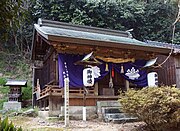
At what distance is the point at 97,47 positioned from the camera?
11.4 meters

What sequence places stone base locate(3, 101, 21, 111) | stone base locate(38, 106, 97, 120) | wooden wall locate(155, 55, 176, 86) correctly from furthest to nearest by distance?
stone base locate(3, 101, 21, 111)
wooden wall locate(155, 55, 176, 86)
stone base locate(38, 106, 97, 120)

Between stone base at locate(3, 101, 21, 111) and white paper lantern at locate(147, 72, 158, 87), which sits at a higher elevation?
white paper lantern at locate(147, 72, 158, 87)

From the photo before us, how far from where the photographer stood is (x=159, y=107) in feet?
21.8

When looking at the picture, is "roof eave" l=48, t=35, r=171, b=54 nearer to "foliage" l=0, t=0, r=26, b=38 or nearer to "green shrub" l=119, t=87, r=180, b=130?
"green shrub" l=119, t=87, r=180, b=130

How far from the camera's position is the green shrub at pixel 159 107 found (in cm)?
656

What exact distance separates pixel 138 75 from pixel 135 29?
13694 millimetres

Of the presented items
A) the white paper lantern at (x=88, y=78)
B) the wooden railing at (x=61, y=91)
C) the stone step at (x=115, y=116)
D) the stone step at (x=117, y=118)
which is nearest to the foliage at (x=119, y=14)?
the wooden railing at (x=61, y=91)

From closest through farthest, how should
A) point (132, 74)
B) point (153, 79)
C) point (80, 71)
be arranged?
point (80, 71) < point (153, 79) < point (132, 74)

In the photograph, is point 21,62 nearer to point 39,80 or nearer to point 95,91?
point 39,80

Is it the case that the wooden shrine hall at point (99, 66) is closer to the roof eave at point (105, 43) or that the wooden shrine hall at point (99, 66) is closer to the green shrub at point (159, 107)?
the roof eave at point (105, 43)

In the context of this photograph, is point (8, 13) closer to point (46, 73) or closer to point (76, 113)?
point (76, 113)

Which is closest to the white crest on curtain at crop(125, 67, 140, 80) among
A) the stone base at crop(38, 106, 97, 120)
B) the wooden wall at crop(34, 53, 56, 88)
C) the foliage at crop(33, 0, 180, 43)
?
the stone base at crop(38, 106, 97, 120)

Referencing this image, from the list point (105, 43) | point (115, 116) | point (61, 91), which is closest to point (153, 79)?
point (105, 43)

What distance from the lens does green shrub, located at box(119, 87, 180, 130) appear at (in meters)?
6.56
